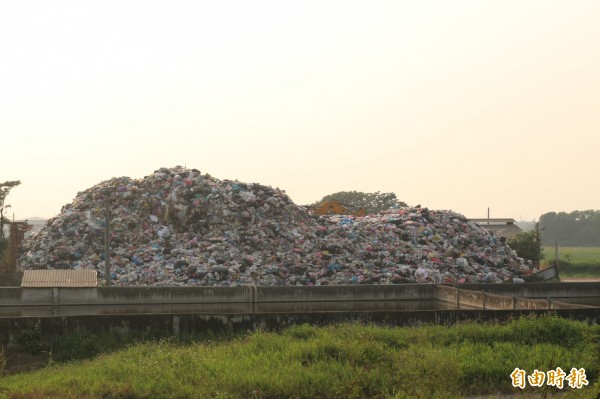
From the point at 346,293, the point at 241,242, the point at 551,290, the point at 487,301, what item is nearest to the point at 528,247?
the point at 551,290

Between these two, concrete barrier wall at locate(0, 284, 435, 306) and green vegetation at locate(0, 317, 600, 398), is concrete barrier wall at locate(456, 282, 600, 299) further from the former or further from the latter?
green vegetation at locate(0, 317, 600, 398)

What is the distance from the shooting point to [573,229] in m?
105

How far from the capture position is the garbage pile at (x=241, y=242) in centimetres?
2453

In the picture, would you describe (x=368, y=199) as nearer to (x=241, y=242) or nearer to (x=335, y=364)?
(x=241, y=242)

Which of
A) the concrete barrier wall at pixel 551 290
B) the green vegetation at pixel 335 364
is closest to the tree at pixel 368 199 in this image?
the concrete barrier wall at pixel 551 290

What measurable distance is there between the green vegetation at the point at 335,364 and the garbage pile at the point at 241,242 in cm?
1186

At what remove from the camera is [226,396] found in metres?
8.72

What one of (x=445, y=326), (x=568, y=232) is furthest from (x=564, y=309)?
(x=568, y=232)

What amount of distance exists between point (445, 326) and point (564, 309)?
2.51 m

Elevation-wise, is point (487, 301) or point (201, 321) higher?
point (201, 321)

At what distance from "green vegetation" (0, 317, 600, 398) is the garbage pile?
11863mm

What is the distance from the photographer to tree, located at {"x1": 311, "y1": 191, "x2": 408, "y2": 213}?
64125 mm

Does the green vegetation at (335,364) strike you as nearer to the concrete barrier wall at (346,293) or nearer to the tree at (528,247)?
the concrete barrier wall at (346,293)

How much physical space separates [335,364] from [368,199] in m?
57.0
